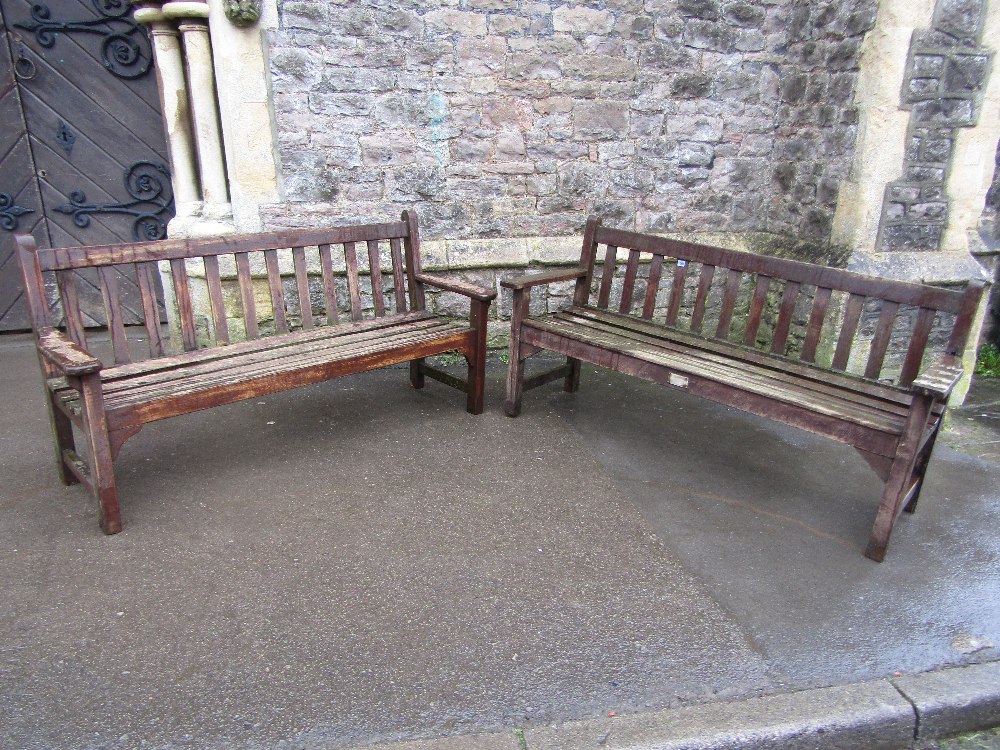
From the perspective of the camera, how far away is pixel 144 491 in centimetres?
316

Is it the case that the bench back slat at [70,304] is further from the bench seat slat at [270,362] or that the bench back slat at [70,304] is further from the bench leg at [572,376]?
the bench leg at [572,376]

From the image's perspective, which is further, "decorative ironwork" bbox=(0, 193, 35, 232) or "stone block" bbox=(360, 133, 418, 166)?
"decorative ironwork" bbox=(0, 193, 35, 232)

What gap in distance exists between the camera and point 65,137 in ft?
15.3

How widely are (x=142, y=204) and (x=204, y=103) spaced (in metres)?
1.08

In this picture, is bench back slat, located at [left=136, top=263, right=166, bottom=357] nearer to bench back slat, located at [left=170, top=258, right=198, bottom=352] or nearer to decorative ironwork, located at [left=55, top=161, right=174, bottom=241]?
bench back slat, located at [left=170, top=258, right=198, bottom=352]

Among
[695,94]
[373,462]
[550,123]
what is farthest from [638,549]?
[695,94]

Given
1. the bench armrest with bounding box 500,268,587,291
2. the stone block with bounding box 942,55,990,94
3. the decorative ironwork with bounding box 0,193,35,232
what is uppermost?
the stone block with bounding box 942,55,990,94

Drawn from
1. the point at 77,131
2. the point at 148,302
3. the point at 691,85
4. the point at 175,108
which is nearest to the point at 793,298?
the point at 691,85

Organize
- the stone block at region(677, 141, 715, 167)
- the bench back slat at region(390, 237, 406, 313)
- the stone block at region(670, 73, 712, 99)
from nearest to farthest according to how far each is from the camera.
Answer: the bench back slat at region(390, 237, 406, 313), the stone block at region(670, 73, 712, 99), the stone block at region(677, 141, 715, 167)

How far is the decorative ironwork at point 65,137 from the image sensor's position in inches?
183

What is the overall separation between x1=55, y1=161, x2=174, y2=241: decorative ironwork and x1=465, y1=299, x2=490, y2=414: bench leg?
251cm

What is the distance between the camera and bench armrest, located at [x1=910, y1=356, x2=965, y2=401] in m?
2.52

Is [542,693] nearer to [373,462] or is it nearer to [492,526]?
[492,526]

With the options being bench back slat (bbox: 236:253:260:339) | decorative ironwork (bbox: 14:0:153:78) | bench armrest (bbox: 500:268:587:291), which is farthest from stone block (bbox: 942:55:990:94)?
decorative ironwork (bbox: 14:0:153:78)
